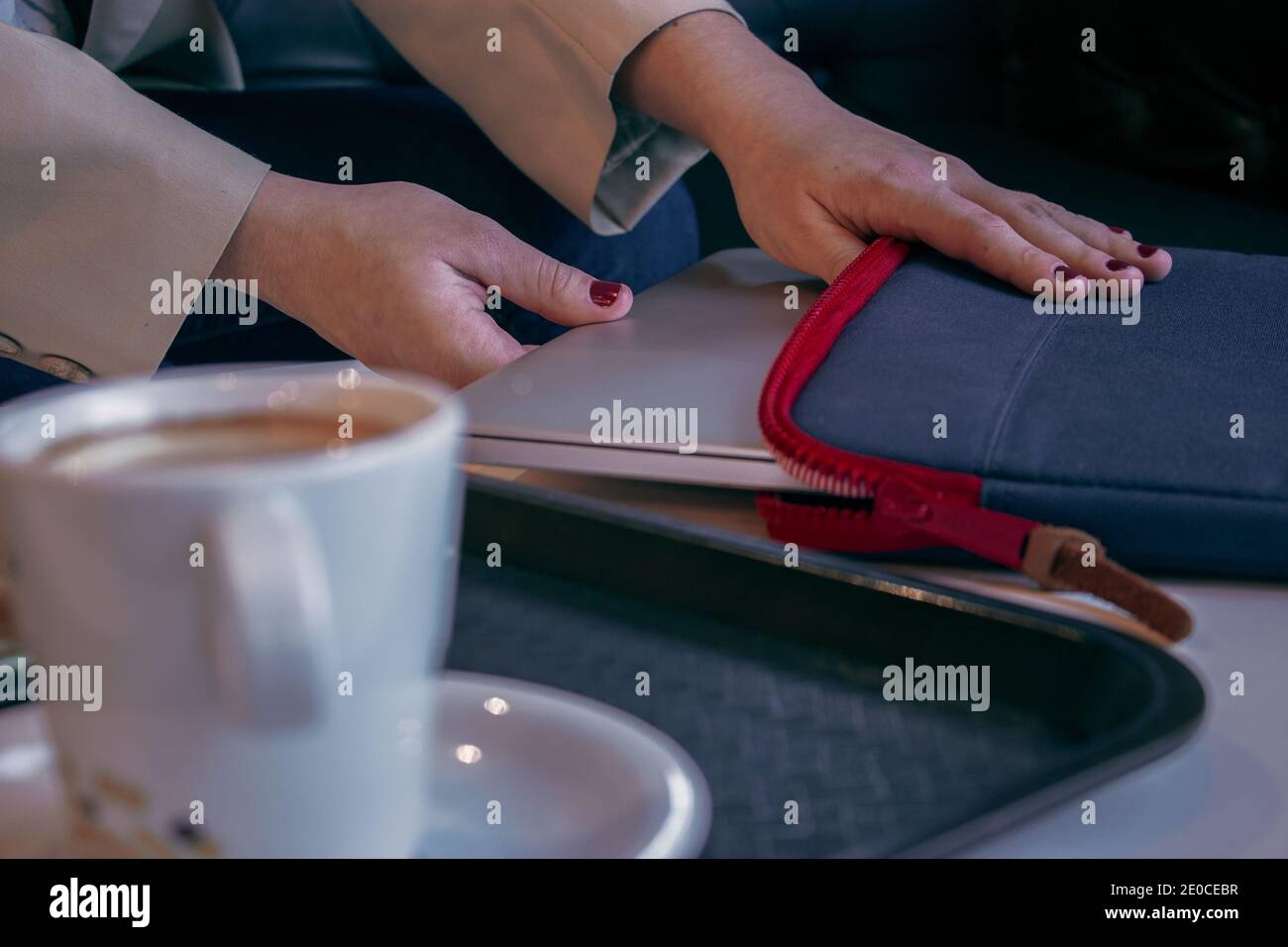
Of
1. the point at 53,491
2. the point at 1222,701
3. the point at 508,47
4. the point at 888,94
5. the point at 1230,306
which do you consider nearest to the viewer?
the point at 53,491

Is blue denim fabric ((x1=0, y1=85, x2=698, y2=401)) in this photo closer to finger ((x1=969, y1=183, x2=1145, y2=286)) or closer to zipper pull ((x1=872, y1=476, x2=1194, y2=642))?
finger ((x1=969, y1=183, x2=1145, y2=286))

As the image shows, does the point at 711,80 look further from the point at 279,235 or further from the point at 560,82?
the point at 279,235

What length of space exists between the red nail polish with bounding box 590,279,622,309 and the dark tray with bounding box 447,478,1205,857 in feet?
0.68

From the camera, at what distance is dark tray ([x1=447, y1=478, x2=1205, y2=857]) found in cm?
23

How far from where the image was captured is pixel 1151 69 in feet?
3.49

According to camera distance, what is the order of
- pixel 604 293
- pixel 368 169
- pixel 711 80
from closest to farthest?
1. pixel 604 293
2. pixel 711 80
3. pixel 368 169

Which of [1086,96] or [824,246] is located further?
[1086,96]

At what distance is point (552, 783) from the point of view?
0.23m

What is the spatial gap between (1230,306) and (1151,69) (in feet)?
2.33

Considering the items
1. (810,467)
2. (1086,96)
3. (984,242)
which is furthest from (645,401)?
(1086,96)

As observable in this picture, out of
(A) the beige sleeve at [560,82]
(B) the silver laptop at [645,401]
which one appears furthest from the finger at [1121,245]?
(A) the beige sleeve at [560,82]

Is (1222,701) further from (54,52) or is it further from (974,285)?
(54,52)

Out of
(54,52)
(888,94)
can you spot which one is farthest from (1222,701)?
(888,94)

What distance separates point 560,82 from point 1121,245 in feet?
1.07
